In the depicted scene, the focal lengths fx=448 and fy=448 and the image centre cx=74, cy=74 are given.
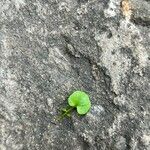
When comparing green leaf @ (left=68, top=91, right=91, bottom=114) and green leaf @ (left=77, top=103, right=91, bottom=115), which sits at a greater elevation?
green leaf @ (left=68, top=91, right=91, bottom=114)

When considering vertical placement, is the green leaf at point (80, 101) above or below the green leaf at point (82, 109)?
above

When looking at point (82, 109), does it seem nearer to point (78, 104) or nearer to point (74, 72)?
point (78, 104)

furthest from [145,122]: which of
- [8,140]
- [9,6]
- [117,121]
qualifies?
[9,6]

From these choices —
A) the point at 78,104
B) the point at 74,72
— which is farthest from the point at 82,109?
the point at 74,72

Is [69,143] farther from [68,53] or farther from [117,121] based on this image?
[68,53]

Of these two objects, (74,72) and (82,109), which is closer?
(82,109)
